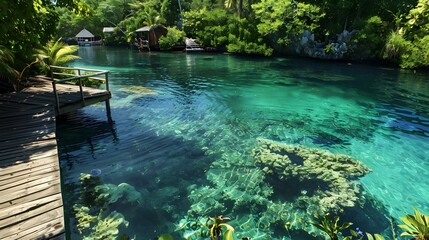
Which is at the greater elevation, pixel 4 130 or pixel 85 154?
pixel 4 130

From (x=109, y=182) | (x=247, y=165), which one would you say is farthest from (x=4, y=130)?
(x=247, y=165)

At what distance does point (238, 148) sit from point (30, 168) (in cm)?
627

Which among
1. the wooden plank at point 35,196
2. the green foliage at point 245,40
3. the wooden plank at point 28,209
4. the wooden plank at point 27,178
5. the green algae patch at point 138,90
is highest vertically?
the green foliage at point 245,40

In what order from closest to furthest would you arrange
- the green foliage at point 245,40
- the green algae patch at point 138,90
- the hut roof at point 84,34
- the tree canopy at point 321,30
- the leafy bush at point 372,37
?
the green algae patch at point 138,90 → the tree canopy at point 321,30 → the leafy bush at point 372,37 → the green foliage at point 245,40 → the hut roof at point 84,34

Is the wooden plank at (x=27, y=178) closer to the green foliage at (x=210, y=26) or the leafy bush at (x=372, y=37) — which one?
the leafy bush at (x=372, y=37)

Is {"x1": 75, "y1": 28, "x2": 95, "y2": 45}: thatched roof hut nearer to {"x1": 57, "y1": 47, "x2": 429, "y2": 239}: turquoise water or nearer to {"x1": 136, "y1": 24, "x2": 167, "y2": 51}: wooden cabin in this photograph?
{"x1": 136, "y1": 24, "x2": 167, "y2": 51}: wooden cabin

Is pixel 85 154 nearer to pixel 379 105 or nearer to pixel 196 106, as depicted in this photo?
pixel 196 106

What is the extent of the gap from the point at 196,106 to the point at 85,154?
7.15m

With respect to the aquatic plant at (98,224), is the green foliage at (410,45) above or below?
above

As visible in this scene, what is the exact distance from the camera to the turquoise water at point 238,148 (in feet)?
21.2

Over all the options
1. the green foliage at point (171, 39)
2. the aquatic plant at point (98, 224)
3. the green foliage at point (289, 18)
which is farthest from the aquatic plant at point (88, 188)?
the green foliage at point (171, 39)

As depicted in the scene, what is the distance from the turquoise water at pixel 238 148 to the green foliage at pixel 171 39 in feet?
97.2

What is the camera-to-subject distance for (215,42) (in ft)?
143

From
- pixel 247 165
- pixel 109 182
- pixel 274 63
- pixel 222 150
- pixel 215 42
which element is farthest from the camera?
pixel 215 42
